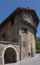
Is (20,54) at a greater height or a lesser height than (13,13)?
lesser

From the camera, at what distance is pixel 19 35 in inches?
1076

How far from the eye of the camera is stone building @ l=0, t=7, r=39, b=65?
26.2m

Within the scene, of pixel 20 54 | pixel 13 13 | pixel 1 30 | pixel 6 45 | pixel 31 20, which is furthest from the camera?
pixel 1 30

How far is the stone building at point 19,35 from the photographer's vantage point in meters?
26.2

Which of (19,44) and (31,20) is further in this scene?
(31,20)

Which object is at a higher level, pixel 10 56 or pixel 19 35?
pixel 19 35

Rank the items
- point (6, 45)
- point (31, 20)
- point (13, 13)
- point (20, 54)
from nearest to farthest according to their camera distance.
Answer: point (6, 45) < point (20, 54) < point (13, 13) < point (31, 20)

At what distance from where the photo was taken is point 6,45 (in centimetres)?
2491

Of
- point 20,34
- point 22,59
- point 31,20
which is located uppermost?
point 31,20

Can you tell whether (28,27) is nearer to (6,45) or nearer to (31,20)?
(31,20)

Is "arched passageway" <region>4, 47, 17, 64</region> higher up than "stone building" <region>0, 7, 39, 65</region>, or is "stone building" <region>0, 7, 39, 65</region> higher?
"stone building" <region>0, 7, 39, 65</region>

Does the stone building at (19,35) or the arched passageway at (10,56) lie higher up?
the stone building at (19,35)

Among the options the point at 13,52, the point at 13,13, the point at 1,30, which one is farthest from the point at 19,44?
the point at 1,30

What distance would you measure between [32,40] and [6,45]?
24.8ft
